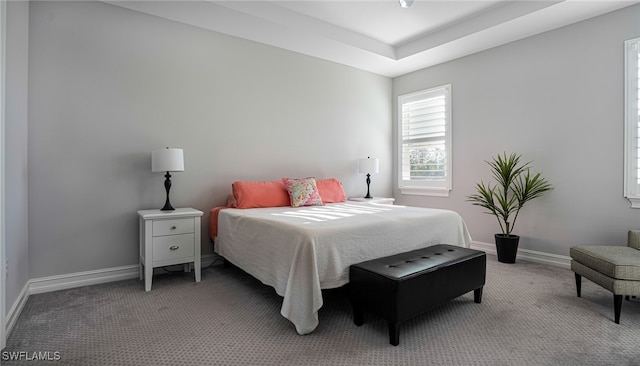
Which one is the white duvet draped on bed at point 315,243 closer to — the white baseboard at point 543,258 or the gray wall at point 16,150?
the white baseboard at point 543,258

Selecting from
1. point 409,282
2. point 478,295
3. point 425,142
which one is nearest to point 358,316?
point 409,282

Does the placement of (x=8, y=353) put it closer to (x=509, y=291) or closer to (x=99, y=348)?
(x=99, y=348)

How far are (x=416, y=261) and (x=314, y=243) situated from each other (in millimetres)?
720

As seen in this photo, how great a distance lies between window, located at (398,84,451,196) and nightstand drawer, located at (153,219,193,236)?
11.2 ft

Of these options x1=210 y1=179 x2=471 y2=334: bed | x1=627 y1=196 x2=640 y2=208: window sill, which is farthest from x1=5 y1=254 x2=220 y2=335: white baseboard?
x1=627 y1=196 x2=640 y2=208: window sill

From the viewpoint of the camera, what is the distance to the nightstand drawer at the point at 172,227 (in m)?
2.81

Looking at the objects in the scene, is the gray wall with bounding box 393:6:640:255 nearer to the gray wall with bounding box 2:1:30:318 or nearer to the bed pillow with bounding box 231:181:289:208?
the bed pillow with bounding box 231:181:289:208

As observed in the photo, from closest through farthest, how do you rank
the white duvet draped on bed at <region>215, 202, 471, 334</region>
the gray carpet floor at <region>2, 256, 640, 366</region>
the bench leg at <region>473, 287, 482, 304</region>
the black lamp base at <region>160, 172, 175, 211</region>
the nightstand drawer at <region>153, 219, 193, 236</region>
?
the gray carpet floor at <region>2, 256, 640, 366</region> → the white duvet draped on bed at <region>215, 202, 471, 334</region> → the bench leg at <region>473, 287, 482, 304</region> → the nightstand drawer at <region>153, 219, 193, 236</region> → the black lamp base at <region>160, 172, 175, 211</region>

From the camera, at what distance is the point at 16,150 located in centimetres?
238

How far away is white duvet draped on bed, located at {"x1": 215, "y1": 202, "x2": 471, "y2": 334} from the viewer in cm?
202

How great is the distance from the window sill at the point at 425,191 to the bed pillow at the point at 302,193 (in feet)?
6.43

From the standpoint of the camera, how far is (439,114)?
475cm

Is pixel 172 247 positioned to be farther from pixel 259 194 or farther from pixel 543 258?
pixel 543 258

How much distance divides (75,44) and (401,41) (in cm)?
369
